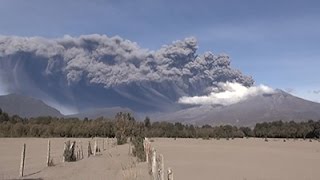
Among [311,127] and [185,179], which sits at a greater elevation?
[311,127]

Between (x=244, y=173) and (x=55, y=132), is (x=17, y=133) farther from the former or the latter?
(x=244, y=173)

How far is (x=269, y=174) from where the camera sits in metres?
24.5

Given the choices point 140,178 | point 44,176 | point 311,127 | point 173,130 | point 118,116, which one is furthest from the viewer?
point 173,130

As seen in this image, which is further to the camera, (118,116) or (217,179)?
(118,116)

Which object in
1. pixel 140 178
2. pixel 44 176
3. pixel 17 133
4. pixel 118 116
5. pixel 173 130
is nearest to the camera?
pixel 140 178

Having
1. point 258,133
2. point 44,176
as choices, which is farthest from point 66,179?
point 258,133

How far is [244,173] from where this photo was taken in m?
24.8

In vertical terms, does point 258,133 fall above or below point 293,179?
above

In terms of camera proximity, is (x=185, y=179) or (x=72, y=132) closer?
(x=185, y=179)

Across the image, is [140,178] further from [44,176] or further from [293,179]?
[293,179]

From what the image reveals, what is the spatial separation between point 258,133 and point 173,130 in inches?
875

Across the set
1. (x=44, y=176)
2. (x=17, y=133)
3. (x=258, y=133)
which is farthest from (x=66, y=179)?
(x=258, y=133)

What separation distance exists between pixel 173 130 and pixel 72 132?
110 feet

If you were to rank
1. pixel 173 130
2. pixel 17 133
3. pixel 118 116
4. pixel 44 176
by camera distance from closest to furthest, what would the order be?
pixel 44 176 → pixel 118 116 → pixel 17 133 → pixel 173 130
